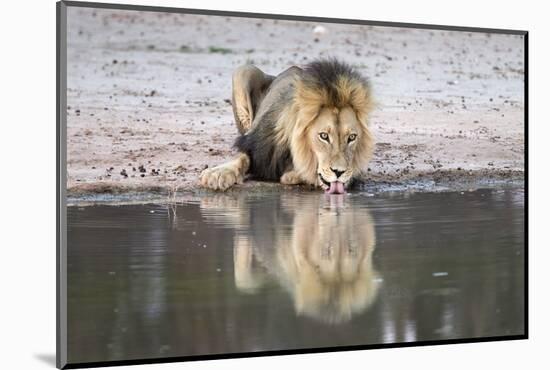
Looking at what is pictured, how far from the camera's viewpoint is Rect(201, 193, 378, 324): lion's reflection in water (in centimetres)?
503

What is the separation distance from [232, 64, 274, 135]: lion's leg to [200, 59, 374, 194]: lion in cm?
1

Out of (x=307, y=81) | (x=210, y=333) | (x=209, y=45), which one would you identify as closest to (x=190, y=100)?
(x=209, y=45)

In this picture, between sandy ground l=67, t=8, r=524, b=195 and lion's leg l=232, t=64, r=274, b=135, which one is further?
lion's leg l=232, t=64, r=274, b=135

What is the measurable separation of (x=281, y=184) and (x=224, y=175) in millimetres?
322

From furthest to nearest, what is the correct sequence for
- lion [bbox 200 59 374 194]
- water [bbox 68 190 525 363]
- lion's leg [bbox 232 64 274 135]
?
lion [bbox 200 59 374 194] < lion's leg [bbox 232 64 274 135] < water [bbox 68 190 525 363]

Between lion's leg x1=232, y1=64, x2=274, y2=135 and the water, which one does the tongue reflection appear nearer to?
the water

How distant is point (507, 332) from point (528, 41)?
1.57 meters

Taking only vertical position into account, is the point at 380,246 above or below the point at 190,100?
below

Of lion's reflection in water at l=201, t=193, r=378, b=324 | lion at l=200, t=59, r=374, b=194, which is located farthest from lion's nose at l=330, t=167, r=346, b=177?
lion's reflection in water at l=201, t=193, r=378, b=324

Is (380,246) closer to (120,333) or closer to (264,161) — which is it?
(264,161)

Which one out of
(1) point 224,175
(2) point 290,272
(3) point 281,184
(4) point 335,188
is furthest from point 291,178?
(2) point 290,272

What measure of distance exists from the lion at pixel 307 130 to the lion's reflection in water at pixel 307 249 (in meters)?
0.12

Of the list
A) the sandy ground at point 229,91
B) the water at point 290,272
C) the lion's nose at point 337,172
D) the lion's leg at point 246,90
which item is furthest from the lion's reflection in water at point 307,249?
the lion's leg at point 246,90

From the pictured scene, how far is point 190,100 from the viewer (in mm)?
4988
